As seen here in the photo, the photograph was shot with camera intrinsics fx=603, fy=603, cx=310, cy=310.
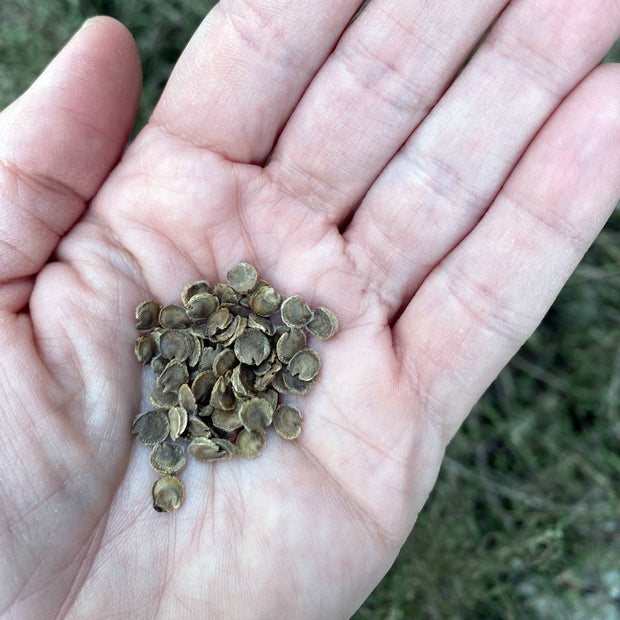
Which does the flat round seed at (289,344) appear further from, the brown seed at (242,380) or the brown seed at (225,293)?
the brown seed at (225,293)

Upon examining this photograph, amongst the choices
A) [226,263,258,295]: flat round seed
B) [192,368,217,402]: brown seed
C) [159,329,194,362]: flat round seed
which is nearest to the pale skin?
[226,263,258,295]: flat round seed

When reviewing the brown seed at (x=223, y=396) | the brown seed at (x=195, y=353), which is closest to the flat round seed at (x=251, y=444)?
the brown seed at (x=223, y=396)

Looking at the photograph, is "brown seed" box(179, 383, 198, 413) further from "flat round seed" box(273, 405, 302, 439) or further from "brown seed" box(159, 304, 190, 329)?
"flat round seed" box(273, 405, 302, 439)

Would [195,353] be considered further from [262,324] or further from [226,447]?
[226,447]

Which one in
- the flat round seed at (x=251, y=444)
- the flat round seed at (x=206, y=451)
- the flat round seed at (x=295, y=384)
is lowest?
the flat round seed at (x=206, y=451)

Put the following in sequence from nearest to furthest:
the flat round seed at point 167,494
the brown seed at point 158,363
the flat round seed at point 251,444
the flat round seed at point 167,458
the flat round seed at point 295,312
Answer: the flat round seed at point 167,494, the flat round seed at point 167,458, the flat round seed at point 251,444, the brown seed at point 158,363, the flat round seed at point 295,312

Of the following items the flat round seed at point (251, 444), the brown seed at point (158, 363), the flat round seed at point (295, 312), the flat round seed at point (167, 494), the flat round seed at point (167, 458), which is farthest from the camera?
the flat round seed at point (295, 312)

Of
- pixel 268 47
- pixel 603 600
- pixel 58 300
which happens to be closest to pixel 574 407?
pixel 603 600

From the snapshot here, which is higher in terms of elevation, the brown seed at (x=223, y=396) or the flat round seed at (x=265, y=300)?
the flat round seed at (x=265, y=300)
